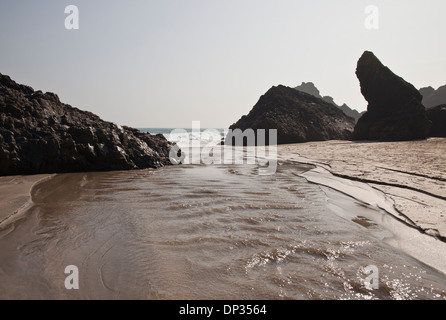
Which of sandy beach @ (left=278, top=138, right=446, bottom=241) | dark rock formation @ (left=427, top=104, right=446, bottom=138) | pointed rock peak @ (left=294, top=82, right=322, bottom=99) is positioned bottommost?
sandy beach @ (left=278, top=138, right=446, bottom=241)

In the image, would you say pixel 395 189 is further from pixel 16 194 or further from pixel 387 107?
pixel 387 107

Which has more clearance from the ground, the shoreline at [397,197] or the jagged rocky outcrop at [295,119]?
the jagged rocky outcrop at [295,119]

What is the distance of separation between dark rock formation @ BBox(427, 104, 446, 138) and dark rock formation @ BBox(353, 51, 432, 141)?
1677 millimetres

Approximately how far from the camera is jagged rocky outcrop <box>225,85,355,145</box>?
71.7 ft

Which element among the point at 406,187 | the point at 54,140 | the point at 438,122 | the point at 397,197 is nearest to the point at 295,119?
the point at 438,122

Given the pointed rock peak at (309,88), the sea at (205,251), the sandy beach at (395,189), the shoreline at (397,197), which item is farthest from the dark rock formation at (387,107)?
the pointed rock peak at (309,88)

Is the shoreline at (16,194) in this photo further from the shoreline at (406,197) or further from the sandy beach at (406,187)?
the sandy beach at (406,187)

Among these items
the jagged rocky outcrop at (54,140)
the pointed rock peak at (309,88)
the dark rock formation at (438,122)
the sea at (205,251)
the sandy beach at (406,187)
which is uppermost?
the pointed rock peak at (309,88)

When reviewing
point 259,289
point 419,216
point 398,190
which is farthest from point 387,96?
point 259,289

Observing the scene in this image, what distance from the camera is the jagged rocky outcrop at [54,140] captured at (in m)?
5.91

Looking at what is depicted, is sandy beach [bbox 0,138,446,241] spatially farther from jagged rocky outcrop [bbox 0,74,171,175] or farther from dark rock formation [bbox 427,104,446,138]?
dark rock formation [bbox 427,104,446,138]

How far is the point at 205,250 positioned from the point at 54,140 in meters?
5.86

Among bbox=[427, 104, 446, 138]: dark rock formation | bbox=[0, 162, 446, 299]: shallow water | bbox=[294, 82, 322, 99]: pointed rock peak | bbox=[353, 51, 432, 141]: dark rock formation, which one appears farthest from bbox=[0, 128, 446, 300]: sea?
bbox=[294, 82, 322, 99]: pointed rock peak
